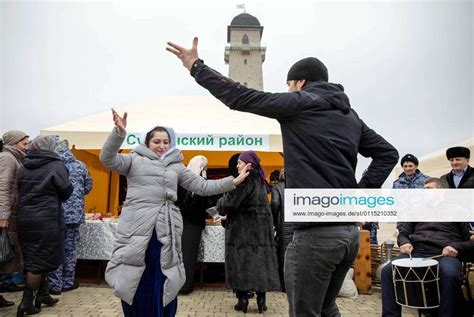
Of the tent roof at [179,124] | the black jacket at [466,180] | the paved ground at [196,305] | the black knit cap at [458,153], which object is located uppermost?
the tent roof at [179,124]

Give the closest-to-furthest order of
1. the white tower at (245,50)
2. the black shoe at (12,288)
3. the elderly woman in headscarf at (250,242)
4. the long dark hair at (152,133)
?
the long dark hair at (152,133)
the elderly woman in headscarf at (250,242)
the black shoe at (12,288)
the white tower at (245,50)

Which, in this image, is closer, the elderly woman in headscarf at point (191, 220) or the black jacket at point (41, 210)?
the black jacket at point (41, 210)

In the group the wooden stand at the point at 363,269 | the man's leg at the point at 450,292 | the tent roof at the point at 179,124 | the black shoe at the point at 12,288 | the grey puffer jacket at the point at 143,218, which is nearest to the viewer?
the grey puffer jacket at the point at 143,218

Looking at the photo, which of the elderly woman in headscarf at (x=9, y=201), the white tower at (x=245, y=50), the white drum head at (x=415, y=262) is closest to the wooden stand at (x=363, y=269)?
the white drum head at (x=415, y=262)

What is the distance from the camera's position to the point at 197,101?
9.18 m

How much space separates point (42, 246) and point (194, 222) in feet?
6.19

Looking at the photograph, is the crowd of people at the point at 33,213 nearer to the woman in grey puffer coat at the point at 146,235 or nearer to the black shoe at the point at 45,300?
the black shoe at the point at 45,300

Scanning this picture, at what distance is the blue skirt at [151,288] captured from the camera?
2736 millimetres

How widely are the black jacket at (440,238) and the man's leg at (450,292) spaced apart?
263 millimetres

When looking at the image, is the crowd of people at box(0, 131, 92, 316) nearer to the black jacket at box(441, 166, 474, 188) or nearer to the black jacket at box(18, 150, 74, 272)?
the black jacket at box(18, 150, 74, 272)

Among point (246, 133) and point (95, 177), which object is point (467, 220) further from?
point (95, 177)

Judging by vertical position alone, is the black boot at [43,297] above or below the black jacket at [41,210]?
below

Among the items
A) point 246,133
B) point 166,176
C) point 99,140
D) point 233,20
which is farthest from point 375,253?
point 233,20

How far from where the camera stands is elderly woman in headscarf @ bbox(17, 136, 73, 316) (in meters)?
3.84
